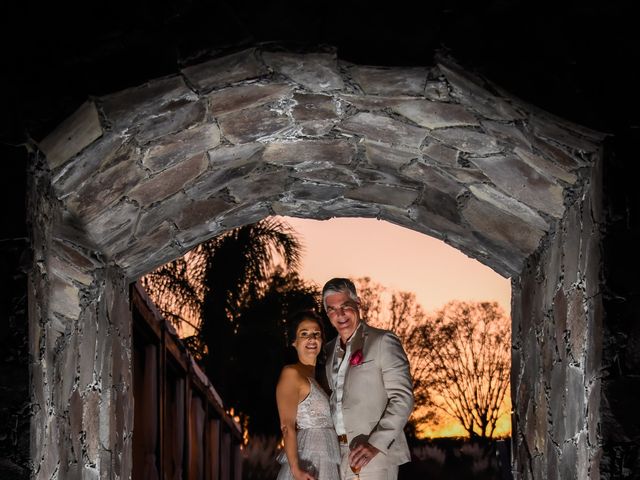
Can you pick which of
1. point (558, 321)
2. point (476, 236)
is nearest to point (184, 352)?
point (476, 236)

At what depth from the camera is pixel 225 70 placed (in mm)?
3877

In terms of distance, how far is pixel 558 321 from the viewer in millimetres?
4605

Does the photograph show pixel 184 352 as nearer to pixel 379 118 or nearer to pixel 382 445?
pixel 382 445

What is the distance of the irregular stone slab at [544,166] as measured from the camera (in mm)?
4160

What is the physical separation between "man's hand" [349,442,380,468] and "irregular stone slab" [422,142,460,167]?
125cm

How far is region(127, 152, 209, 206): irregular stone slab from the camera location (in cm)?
465

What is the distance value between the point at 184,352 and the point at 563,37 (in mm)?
5719

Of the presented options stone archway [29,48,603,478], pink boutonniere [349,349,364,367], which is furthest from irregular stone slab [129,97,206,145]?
pink boutonniere [349,349,364,367]

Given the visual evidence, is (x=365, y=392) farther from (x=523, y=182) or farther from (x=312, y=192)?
(x=523, y=182)

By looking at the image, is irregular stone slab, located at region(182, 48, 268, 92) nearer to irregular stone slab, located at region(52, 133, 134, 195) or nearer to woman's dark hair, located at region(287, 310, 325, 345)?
irregular stone slab, located at region(52, 133, 134, 195)

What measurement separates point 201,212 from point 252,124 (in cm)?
97

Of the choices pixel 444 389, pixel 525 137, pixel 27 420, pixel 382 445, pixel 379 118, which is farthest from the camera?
pixel 444 389

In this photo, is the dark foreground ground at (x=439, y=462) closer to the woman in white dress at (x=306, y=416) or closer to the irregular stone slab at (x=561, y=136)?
the woman in white dress at (x=306, y=416)

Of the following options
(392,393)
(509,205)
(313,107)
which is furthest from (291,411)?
(313,107)
